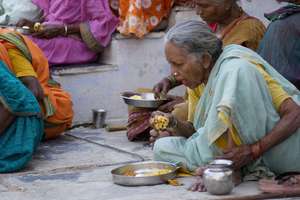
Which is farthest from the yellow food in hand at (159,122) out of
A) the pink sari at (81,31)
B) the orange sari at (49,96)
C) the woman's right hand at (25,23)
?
the woman's right hand at (25,23)

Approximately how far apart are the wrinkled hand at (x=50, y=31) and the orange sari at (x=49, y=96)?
0.84 m

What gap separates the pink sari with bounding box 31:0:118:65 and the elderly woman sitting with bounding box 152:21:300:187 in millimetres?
2840

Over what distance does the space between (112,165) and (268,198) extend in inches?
57.1

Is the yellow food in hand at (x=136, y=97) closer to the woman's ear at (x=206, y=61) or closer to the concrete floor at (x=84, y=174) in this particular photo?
the concrete floor at (x=84, y=174)

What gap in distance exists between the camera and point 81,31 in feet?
25.6

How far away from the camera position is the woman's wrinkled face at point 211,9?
615 cm

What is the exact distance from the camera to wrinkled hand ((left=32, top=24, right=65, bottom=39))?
25.4 feet

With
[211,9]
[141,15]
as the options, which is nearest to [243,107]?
[211,9]

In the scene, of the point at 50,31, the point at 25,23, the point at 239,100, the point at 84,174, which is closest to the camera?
the point at 239,100

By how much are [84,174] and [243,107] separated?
1.37m

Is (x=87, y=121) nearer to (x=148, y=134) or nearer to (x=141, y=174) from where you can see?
(x=148, y=134)

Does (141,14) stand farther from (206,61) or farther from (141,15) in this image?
(206,61)

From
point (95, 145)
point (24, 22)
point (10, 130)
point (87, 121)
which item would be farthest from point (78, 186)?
point (24, 22)

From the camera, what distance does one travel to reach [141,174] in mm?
5379
